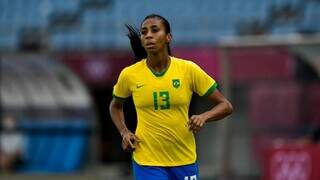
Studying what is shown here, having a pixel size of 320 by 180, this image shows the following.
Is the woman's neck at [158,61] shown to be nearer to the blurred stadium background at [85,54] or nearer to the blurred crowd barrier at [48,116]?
the blurred stadium background at [85,54]

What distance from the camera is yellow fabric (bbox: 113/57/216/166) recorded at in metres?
6.08

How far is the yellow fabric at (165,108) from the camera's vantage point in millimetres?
→ 6078

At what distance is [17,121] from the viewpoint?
20.5m

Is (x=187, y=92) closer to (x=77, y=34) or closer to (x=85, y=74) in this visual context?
(x=85, y=74)

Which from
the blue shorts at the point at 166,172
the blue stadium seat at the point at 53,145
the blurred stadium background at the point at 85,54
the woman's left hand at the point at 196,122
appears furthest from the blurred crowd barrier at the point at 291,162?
the blue stadium seat at the point at 53,145

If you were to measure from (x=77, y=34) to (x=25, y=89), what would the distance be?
2116mm

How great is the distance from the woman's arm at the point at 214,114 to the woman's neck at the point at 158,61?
394 mm

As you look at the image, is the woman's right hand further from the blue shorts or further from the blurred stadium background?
the blurred stadium background

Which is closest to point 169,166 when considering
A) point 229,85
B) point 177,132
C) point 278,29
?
point 177,132

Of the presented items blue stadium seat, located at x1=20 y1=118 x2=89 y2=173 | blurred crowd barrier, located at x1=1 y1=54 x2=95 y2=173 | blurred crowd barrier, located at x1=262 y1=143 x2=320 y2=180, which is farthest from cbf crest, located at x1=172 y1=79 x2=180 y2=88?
blue stadium seat, located at x1=20 y1=118 x2=89 y2=173

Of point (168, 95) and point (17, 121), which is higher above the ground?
point (168, 95)

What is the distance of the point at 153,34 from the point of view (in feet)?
19.5

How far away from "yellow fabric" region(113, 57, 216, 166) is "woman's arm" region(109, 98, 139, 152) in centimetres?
8

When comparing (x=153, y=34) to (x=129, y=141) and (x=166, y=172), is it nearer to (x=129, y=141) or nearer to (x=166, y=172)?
(x=129, y=141)
